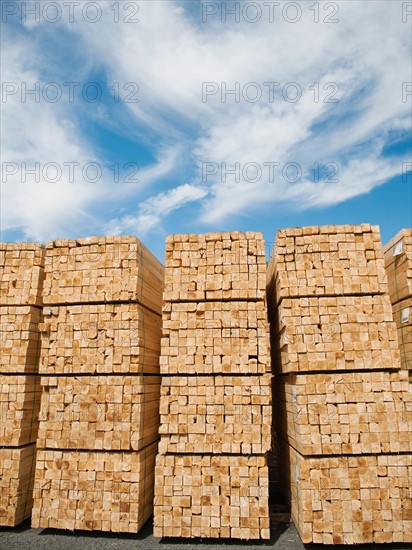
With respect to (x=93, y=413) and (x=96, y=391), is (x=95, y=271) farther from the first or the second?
(x=93, y=413)

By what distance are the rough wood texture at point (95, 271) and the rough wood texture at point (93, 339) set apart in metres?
0.16

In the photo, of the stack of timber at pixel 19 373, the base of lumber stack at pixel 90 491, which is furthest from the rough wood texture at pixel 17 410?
the base of lumber stack at pixel 90 491

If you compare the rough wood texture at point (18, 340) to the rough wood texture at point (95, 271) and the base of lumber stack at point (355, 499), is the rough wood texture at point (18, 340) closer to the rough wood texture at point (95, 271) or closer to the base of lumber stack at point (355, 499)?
the rough wood texture at point (95, 271)

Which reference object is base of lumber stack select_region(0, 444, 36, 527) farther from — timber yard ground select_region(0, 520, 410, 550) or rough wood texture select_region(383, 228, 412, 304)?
rough wood texture select_region(383, 228, 412, 304)

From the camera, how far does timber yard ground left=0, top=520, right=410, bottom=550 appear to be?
502 centimetres

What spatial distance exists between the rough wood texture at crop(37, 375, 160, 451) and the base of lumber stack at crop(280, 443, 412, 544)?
236 cm

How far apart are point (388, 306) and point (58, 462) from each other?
200 inches

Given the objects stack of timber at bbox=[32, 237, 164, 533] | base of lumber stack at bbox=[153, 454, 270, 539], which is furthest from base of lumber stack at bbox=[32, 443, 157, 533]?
base of lumber stack at bbox=[153, 454, 270, 539]

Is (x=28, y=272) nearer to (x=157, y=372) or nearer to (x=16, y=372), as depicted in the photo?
(x=16, y=372)

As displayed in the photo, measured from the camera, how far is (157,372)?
6.65 metres

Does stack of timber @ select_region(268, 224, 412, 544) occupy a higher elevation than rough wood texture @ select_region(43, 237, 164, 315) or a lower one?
lower

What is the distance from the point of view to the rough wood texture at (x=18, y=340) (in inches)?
238

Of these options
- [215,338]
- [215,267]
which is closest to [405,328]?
[215,338]

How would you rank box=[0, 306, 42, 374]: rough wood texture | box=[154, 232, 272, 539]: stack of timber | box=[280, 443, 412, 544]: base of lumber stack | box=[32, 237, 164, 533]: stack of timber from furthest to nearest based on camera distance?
box=[0, 306, 42, 374]: rough wood texture < box=[32, 237, 164, 533]: stack of timber < box=[154, 232, 272, 539]: stack of timber < box=[280, 443, 412, 544]: base of lumber stack
